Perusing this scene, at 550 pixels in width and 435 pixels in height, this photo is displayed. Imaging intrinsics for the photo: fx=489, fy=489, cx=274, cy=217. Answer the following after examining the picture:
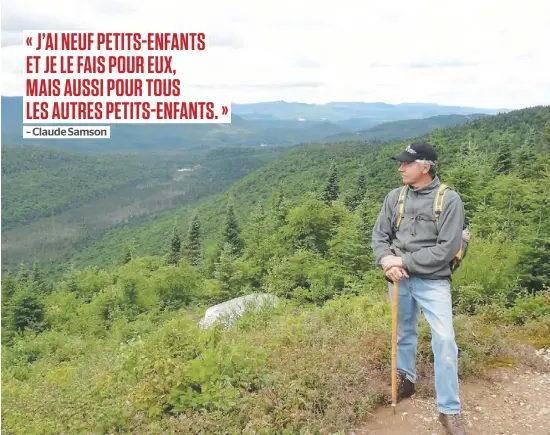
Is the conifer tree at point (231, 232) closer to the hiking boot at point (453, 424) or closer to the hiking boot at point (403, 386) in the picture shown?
the hiking boot at point (403, 386)

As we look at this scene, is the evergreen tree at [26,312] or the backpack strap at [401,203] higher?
the backpack strap at [401,203]

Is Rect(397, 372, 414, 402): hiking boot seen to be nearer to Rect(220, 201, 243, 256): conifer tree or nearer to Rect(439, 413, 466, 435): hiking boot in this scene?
Rect(439, 413, 466, 435): hiking boot

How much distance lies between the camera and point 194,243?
40.6 metres

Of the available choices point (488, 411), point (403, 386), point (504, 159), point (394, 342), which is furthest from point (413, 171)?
point (504, 159)

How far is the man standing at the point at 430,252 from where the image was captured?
3936 mm

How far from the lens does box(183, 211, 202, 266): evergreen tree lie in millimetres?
38906

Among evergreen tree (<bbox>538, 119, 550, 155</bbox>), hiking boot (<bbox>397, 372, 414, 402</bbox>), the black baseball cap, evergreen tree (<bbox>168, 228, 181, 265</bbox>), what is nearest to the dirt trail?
hiking boot (<bbox>397, 372, 414, 402</bbox>)

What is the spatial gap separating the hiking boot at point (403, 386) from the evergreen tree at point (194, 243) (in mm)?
34634

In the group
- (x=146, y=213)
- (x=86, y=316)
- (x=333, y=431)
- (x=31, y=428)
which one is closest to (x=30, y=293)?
(x=86, y=316)

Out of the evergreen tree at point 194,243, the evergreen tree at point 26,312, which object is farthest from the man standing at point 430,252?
the evergreen tree at point 194,243

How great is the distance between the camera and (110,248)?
4151 inches

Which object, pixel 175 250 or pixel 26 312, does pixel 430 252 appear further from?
pixel 175 250

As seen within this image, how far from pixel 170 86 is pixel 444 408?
9739mm

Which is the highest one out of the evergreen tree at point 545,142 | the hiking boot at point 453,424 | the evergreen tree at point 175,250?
the evergreen tree at point 545,142
